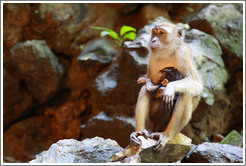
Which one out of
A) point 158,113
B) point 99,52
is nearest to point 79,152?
point 158,113

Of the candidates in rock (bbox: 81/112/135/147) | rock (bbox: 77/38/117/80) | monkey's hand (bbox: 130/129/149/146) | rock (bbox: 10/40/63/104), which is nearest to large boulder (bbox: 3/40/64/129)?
rock (bbox: 10/40/63/104)

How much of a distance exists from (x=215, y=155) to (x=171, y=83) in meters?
1.67

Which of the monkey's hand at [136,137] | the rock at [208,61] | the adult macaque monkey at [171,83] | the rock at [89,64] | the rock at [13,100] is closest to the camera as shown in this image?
the monkey's hand at [136,137]

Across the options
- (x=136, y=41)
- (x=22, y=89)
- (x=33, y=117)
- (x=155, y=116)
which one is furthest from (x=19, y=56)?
(x=155, y=116)

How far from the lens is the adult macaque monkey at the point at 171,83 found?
3.84 metres

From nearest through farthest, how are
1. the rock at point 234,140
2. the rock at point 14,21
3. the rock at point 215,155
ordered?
1. the rock at point 215,155
2. the rock at point 234,140
3. the rock at point 14,21

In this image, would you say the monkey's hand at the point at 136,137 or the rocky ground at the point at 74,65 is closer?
the monkey's hand at the point at 136,137

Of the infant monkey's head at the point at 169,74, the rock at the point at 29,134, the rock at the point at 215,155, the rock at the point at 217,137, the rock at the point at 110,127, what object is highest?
the infant monkey's head at the point at 169,74

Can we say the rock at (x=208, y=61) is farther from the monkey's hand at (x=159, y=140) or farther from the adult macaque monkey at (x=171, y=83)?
the monkey's hand at (x=159, y=140)

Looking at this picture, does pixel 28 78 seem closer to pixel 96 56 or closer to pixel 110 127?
pixel 96 56

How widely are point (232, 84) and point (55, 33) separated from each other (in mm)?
5816

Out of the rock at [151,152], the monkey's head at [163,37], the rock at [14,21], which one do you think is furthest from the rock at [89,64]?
the rock at [151,152]

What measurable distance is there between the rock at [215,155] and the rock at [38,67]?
6031mm

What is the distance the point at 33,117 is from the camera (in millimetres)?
10172
